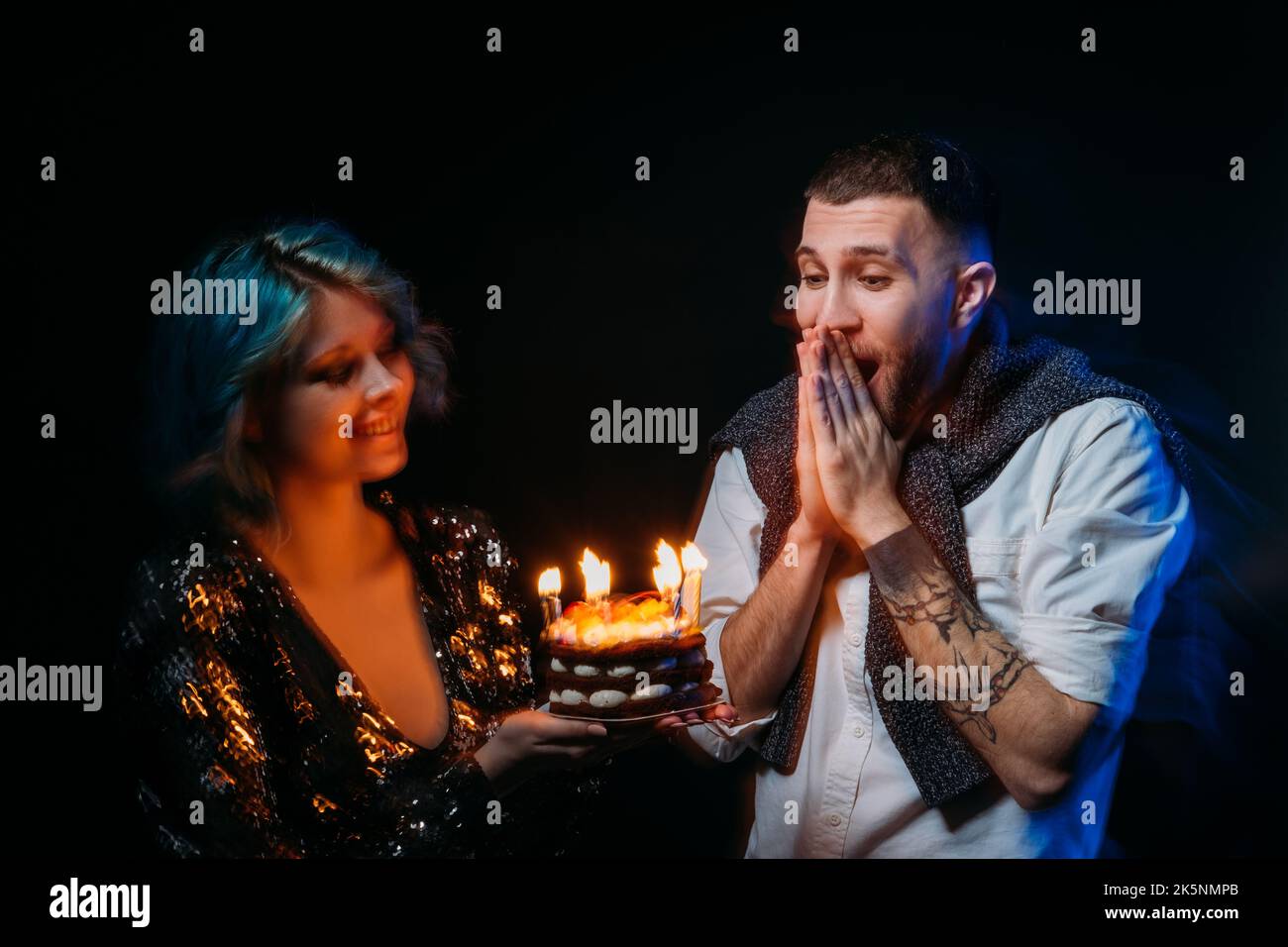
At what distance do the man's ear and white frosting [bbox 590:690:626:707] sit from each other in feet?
4.14

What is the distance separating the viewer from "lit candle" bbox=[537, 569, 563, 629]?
10.4ft

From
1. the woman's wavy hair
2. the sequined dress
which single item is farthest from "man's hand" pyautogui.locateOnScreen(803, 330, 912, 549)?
the woman's wavy hair

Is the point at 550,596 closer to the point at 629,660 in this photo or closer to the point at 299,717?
the point at 629,660

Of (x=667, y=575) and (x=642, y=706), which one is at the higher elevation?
(x=667, y=575)

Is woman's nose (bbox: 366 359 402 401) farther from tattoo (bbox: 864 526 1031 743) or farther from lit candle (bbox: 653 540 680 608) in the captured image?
tattoo (bbox: 864 526 1031 743)

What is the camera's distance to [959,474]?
3.24m

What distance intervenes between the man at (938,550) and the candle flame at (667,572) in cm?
27

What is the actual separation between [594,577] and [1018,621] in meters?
1.07

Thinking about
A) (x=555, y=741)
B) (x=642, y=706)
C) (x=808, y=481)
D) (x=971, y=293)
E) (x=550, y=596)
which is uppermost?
(x=971, y=293)

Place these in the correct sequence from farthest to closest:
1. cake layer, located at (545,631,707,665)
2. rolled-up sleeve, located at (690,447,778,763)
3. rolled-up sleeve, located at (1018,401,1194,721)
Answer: rolled-up sleeve, located at (690,447,778,763) < rolled-up sleeve, located at (1018,401,1194,721) < cake layer, located at (545,631,707,665)

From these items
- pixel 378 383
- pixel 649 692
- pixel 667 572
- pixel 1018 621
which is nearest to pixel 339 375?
pixel 378 383

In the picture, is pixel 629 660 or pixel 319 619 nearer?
pixel 629 660
